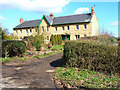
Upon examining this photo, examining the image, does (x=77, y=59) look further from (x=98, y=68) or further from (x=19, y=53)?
(x=19, y=53)

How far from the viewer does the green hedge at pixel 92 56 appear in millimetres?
6307

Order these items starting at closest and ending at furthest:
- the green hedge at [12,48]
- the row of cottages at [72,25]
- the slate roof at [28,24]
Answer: the green hedge at [12,48] → the row of cottages at [72,25] → the slate roof at [28,24]

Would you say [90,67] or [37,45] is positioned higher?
[37,45]

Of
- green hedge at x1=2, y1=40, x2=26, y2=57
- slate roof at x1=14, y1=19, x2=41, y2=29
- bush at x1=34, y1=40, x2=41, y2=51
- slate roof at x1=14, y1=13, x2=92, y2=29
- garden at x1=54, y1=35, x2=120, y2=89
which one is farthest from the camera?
slate roof at x1=14, y1=19, x2=41, y2=29

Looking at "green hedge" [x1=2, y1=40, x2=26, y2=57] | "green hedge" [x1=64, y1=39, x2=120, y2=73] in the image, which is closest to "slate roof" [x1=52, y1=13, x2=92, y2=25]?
"green hedge" [x1=2, y1=40, x2=26, y2=57]

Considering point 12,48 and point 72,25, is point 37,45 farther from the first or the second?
point 72,25

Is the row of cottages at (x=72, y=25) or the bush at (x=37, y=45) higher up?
the row of cottages at (x=72, y=25)

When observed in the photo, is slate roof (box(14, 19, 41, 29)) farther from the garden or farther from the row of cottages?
the garden

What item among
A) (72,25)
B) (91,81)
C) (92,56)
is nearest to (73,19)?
(72,25)

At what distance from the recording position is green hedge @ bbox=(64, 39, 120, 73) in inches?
248

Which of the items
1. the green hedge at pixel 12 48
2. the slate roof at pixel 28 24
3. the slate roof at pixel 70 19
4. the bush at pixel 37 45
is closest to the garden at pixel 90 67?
the green hedge at pixel 12 48

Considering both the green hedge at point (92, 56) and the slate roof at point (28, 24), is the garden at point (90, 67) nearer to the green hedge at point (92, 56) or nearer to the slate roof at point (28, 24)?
the green hedge at point (92, 56)

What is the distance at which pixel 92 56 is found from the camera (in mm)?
6969

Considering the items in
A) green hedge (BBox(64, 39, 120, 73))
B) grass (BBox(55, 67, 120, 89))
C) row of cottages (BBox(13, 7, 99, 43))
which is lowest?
grass (BBox(55, 67, 120, 89))
